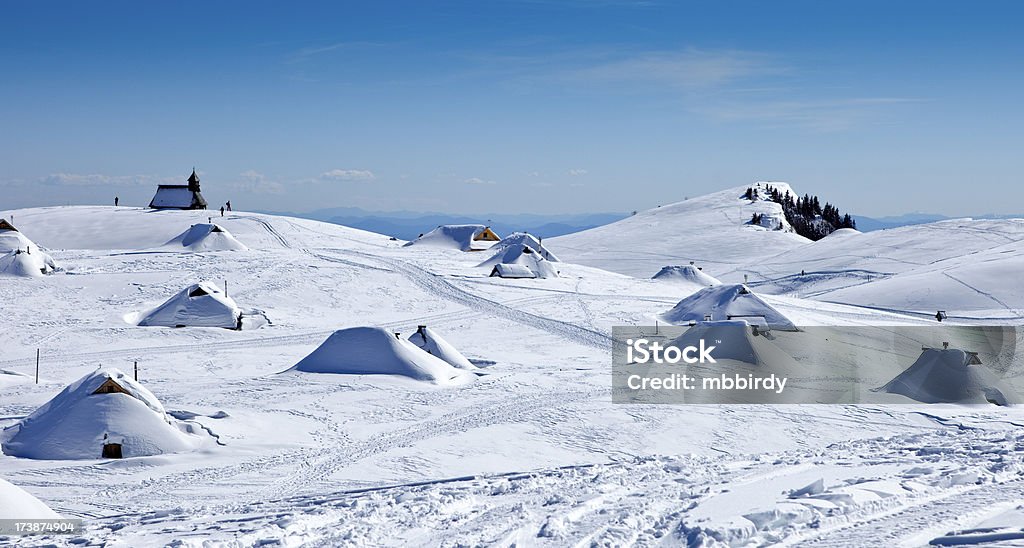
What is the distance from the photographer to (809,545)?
11.1m

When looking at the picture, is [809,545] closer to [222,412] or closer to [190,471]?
[190,471]

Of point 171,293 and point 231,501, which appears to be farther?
point 171,293

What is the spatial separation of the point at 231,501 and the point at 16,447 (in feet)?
22.9

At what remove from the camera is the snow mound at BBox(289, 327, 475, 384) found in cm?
2859

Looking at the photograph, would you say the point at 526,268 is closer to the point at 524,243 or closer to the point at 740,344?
the point at 524,243

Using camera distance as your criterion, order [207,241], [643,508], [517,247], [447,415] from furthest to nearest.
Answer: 1. [207,241]
2. [517,247]
3. [447,415]
4. [643,508]

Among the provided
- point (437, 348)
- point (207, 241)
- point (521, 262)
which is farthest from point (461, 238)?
point (437, 348)

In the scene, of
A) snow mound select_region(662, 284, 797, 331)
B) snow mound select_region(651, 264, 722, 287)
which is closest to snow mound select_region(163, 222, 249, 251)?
snow mound select_region(651, 264, 722, 287)

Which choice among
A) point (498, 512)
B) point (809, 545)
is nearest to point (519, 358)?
point (498, 512)

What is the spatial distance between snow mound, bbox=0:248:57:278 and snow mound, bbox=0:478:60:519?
38.3 meters

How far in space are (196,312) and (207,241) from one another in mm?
22376

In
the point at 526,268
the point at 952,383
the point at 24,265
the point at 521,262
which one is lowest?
the point at 952,383

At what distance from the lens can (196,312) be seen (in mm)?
39156

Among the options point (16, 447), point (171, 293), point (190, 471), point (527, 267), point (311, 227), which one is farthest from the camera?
point (311, 227)
